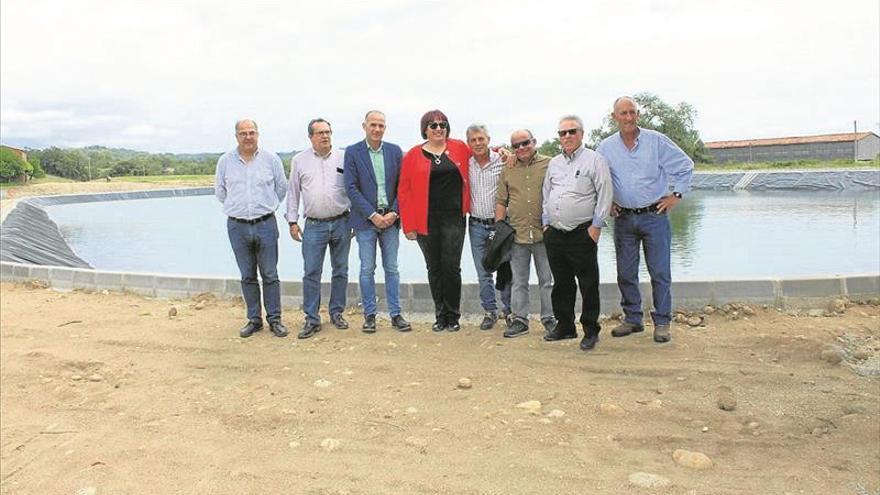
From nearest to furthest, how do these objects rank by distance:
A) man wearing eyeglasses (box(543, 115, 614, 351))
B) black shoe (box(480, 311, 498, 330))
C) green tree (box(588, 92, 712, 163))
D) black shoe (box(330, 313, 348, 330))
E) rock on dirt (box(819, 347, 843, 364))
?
1. rock on dirt (box(819, 347, 843, 364))
2. man wearing eyeglasses (box(543, 115, 614, 351))
3. black shoe (box(480, 311, 498, 330))
4. black shoe (box(330, 313, 348, 330))
5. green tree (box(588, 92, 712, 163))

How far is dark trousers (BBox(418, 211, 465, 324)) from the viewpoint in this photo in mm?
4746

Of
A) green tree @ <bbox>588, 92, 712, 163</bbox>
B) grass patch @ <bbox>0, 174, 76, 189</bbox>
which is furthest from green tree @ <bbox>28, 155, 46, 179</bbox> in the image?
green tree @ <bbox>588, 92, 712, 163</bbox>

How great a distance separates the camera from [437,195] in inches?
185

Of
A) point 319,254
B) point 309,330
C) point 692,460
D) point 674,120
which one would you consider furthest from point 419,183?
point 674,120

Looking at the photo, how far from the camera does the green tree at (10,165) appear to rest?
4209 cm

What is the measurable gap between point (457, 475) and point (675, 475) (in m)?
0.90

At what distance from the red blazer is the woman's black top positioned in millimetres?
26

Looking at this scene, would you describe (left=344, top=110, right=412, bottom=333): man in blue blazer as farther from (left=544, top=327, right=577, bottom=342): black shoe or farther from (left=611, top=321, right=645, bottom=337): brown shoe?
(left=611, top=321, right=645, bottom=337): brown shoe

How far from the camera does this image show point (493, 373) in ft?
13.0

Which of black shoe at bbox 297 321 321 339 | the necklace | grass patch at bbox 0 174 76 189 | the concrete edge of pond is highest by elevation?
grass patch at bbox 0 174 76 189

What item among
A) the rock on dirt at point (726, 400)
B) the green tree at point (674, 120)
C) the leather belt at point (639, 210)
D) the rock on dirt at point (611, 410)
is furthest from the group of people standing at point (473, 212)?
the green tree at point (674, 120)

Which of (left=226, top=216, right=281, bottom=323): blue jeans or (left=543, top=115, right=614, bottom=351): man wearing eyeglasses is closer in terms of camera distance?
(left=543, top=115, right=614, bottom=351): man wearing eyeglasses

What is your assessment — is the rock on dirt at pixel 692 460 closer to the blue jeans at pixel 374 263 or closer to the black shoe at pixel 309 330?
the blue jeans at pixel 374 263

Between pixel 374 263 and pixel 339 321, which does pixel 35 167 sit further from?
pixel 374 263
